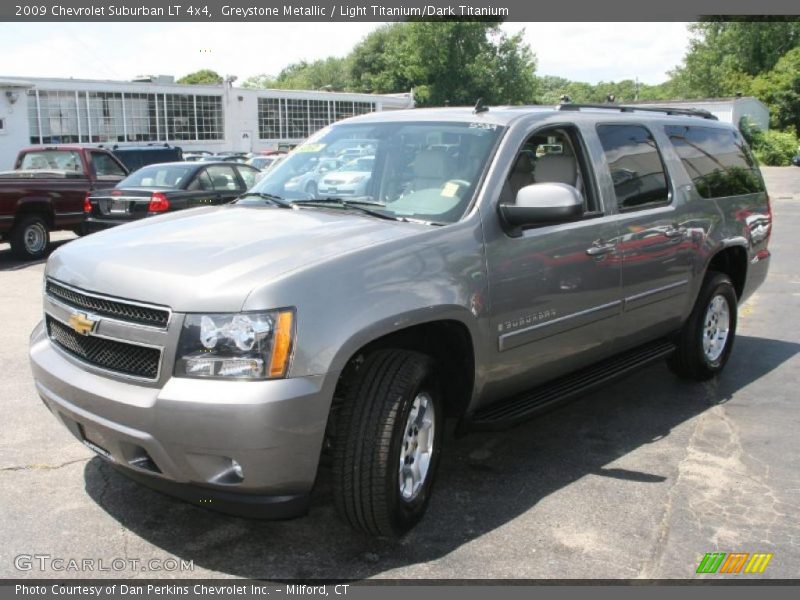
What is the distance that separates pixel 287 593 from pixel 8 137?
32.3 meters

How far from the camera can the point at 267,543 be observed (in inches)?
146

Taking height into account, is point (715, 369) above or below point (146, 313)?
below

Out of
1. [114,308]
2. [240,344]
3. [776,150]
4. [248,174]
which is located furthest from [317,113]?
[240,344]

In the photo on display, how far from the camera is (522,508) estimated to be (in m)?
4.09

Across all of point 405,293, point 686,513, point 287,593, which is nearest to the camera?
point 287,593

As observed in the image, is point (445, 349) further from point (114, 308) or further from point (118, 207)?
point (118, 207)

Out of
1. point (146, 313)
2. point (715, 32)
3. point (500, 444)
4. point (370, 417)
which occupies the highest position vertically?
point (715, 32)

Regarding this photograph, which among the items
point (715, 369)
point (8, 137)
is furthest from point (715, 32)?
point (715, 369)

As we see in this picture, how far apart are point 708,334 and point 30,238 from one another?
34.6 ft

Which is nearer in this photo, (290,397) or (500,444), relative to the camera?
(290,397)

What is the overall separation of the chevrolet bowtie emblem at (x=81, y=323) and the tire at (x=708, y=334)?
4.21 meters

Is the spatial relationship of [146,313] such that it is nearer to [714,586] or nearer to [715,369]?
[714,586]

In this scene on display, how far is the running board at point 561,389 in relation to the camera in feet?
13.5

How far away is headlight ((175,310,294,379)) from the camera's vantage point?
310cm
